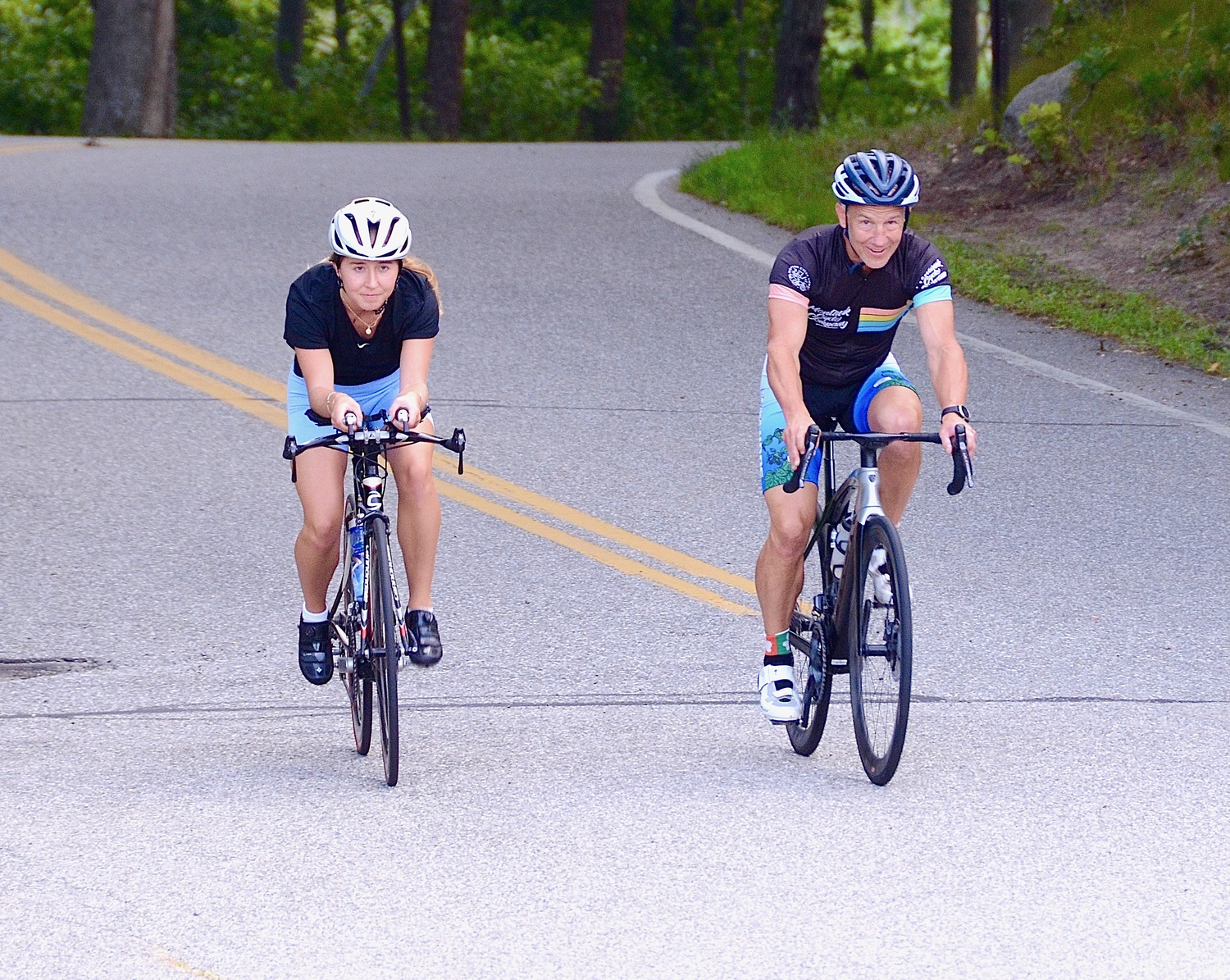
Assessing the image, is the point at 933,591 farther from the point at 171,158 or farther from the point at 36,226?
the point at 171,158

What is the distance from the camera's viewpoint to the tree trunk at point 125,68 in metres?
25.5

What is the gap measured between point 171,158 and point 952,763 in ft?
49.4

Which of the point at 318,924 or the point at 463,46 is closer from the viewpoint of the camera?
the point at 318,924

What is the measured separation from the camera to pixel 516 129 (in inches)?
1312

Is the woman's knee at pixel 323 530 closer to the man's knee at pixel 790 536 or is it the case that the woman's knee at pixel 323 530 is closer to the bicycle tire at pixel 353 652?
the bicycle tire at pixel 353 652

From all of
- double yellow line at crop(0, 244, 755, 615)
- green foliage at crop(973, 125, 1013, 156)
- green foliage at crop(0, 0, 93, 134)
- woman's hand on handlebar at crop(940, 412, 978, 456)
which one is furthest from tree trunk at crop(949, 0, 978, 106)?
woman's hand on handlebar at crop(940, 412, 978, 456)

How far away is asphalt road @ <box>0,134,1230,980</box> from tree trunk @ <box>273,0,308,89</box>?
97.2 feet

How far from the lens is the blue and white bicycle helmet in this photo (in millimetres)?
5250

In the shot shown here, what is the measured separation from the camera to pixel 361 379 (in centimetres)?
564

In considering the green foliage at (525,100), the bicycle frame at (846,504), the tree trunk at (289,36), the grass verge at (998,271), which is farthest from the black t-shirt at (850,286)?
the tree trunk at (289,36)

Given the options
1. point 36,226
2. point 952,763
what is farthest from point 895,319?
point 36,226

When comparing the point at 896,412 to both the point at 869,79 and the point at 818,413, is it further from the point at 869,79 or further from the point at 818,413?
the point at 869,79

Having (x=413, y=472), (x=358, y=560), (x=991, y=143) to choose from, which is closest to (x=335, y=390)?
(x=413, y=472)

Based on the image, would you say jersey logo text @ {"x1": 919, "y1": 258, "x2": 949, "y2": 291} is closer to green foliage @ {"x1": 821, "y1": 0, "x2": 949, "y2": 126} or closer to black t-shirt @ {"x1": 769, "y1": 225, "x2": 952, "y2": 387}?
black t-shirt @ {"x1": 769, "y1": 225, "x2": 952, "y2": 387}
